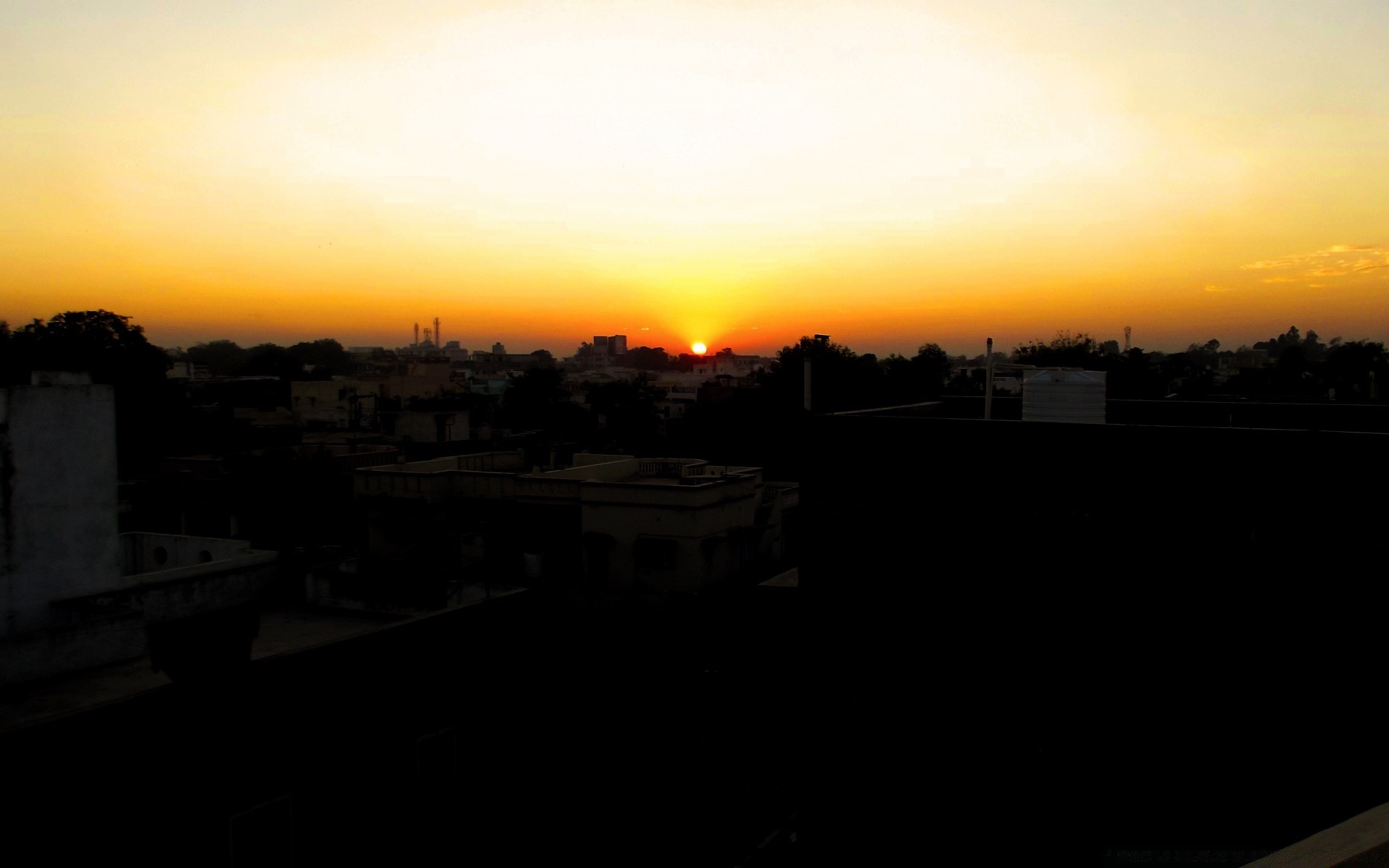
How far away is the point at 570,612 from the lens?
12.9m

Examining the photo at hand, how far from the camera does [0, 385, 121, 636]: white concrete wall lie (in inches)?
550

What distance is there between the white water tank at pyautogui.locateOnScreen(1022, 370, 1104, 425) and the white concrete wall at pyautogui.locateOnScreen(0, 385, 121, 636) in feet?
49.1

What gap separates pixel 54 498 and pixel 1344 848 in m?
17.3

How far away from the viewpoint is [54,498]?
47.3ft

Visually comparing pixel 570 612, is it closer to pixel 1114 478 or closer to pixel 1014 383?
pixel 1114 478

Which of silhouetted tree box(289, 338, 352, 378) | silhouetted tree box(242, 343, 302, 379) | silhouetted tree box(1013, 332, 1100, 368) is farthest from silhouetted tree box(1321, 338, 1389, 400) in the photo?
silhouetted tree box(289, 338, 352, 378)

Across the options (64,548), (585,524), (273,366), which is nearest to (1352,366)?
(585,524)

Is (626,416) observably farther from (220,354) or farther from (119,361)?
(220,354)

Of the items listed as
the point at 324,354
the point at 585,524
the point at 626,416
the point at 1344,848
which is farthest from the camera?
the point at 324,354

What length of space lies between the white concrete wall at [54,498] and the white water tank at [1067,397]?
A: 49.1 feet

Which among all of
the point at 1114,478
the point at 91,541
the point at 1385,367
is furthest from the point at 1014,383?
the point at 1385,367

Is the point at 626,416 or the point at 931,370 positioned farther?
the point at 931,370

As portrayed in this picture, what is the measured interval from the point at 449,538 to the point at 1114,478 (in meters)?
19.6

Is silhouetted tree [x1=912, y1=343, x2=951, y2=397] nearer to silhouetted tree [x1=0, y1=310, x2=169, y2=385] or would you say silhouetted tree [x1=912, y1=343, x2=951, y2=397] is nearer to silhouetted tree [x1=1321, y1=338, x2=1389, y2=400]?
silhouetted tree [x1=1321, y1=338, x2=1389, y2=400]
